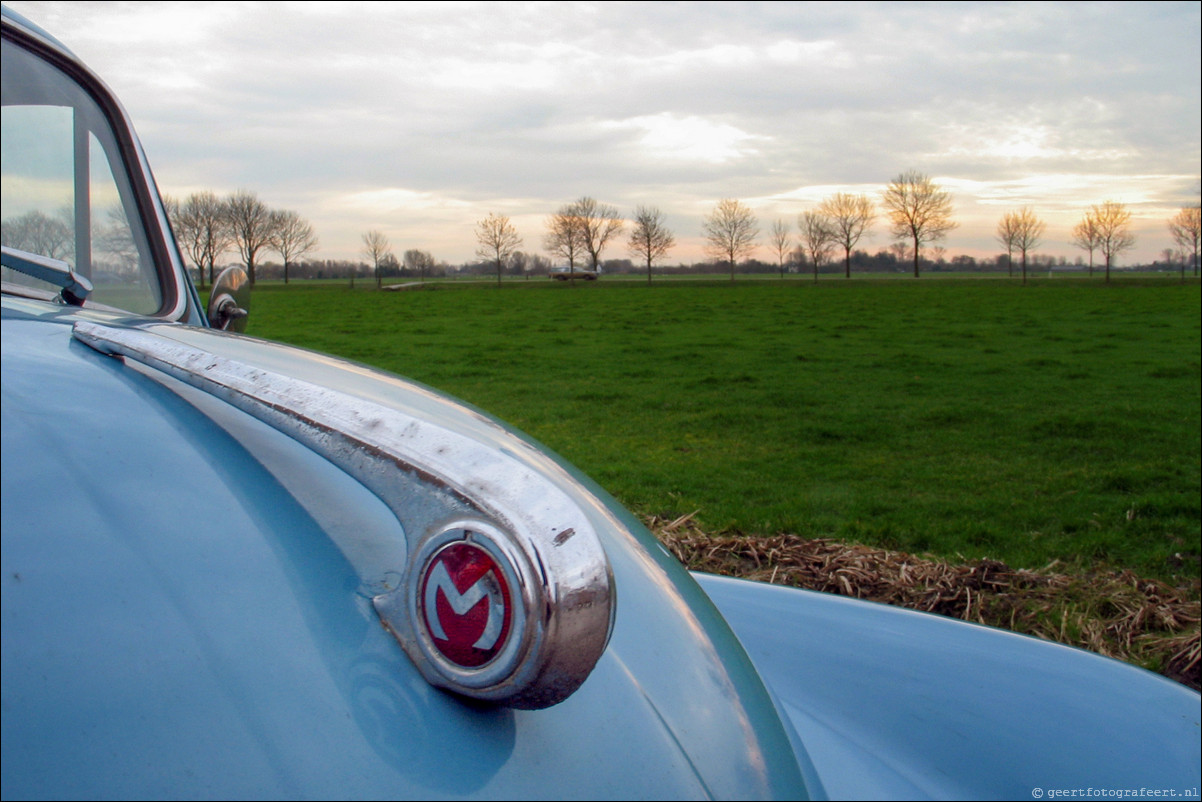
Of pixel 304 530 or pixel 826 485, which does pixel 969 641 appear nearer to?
pixel 304 530

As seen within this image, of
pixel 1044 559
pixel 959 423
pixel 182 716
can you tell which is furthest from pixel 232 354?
pixel 959 423

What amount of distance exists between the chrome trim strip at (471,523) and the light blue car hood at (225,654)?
4 cm

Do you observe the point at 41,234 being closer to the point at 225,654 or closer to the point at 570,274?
the point at 225,654

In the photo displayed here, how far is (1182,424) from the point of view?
9562mm

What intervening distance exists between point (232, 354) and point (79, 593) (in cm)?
38

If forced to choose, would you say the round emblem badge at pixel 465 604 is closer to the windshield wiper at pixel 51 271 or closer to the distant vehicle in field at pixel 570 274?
the windshield wiper at pixel 51 271

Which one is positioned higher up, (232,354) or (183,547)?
(232,354)

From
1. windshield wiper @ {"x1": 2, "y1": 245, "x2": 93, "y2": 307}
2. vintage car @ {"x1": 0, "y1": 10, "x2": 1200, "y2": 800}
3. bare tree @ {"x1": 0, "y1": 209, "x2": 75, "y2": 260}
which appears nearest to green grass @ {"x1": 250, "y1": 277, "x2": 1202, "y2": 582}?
bare tree @ {"x1": 0, "y1": 209, "x2": 75, "y2": 260}

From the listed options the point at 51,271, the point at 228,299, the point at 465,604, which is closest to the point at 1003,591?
the point at 228,299

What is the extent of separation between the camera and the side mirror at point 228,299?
7.47 feet

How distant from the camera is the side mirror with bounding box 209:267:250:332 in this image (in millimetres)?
2277

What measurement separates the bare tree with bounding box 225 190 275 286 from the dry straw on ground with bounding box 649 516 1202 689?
2896 millimetres

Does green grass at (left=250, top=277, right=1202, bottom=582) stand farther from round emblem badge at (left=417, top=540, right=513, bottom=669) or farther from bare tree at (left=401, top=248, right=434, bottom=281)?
bare tree at (left=401, top=248, right=434, bottom=281)

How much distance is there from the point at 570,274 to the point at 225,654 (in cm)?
7435
